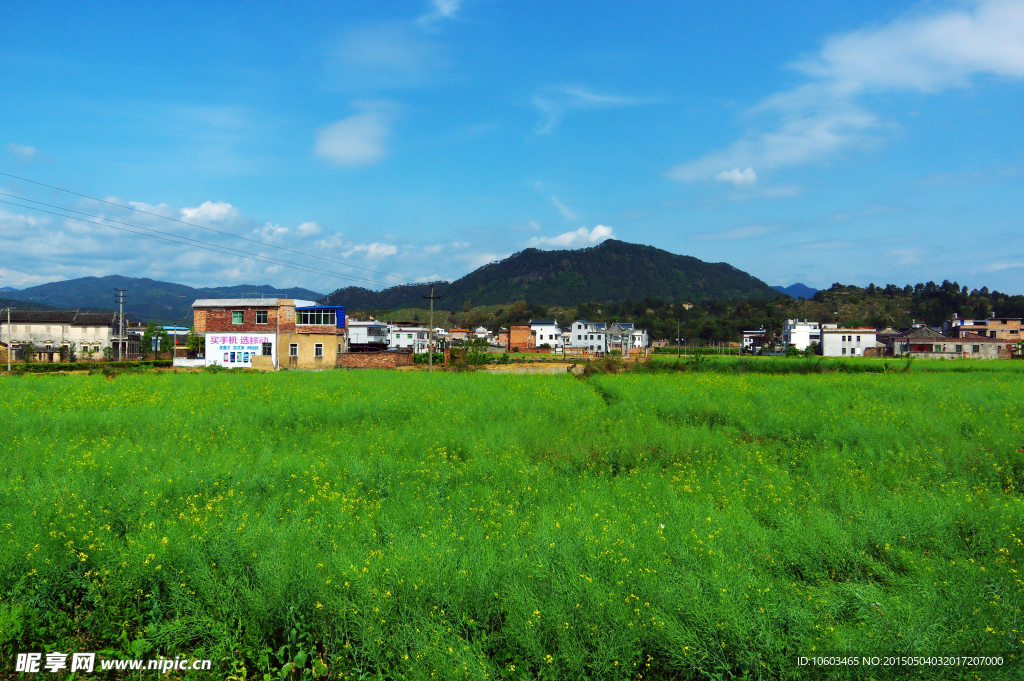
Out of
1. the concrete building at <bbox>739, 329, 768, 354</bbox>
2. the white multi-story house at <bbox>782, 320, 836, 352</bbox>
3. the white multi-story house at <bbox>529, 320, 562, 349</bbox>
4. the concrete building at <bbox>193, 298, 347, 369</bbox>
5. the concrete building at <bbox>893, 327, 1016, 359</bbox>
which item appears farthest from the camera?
the white multi-story house at <bbox>529, 320, 562, 349</bbox>

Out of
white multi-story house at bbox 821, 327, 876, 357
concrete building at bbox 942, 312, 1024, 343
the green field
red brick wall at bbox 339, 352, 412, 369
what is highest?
concrete building at bbox 942, 312, 1024, 343

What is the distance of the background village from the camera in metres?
47.3

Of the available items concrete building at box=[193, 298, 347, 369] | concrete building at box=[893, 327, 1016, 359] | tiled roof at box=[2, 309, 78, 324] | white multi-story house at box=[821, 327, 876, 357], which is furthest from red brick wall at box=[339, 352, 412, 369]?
concrete building at box=[893, 327, 1016, 359]

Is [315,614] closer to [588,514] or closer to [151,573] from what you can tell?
[151,573]

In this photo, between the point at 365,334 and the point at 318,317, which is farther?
the point at 365,334

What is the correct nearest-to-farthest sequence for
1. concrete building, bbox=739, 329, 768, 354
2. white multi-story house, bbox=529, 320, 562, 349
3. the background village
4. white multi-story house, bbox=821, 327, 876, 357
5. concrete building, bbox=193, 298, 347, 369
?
concrete building, bbox=193, 298, 347, 369, the background village, white multi-story house, bbox=821, 327, 876, 357, concrete building, bbox=739, 329, 768, 354, white multi-story house, bbox=529, 320, 562, 349

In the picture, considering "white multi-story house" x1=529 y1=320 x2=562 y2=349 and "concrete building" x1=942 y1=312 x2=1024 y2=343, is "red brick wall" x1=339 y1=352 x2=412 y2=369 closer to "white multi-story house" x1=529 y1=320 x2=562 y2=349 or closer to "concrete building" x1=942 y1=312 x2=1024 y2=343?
"white multi-story house" x1=529 y1=320 x2=562 y2=349

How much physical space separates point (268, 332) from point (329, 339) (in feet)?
17.2

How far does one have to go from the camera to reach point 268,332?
46969 mm

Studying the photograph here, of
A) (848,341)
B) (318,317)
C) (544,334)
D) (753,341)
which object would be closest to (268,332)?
(318,317)

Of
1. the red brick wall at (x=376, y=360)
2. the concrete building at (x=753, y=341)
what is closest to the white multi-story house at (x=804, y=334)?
the concrete building at (x=753, y=341)

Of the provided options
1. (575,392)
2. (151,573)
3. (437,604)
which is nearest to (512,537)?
(437,604)

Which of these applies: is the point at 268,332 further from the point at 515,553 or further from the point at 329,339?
the point at 515,553

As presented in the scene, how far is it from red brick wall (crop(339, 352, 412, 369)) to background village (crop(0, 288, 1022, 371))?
0.30 ft
